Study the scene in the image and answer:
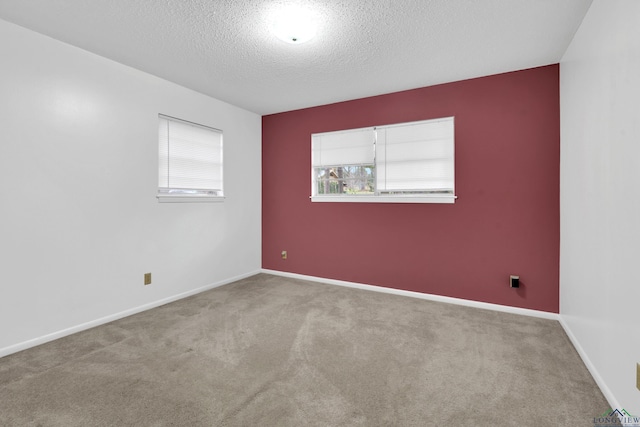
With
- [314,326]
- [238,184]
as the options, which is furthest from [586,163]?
[238,184]

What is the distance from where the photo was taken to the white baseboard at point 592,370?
1696mm

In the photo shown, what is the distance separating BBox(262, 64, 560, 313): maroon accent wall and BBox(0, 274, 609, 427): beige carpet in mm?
544

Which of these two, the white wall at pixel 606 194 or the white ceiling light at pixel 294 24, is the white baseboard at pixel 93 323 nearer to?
the white ceiling light at pixel 294 24

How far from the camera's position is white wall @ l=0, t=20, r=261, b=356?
7.69 ft

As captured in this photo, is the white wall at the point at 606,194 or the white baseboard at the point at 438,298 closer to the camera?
the white wall at the point at 606,194

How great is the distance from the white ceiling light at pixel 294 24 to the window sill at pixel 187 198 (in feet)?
7.22

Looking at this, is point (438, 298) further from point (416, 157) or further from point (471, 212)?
point (416, 157)

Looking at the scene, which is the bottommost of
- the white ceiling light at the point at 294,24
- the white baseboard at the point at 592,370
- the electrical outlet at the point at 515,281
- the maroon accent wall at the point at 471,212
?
the white baseboard at the point at 592,370

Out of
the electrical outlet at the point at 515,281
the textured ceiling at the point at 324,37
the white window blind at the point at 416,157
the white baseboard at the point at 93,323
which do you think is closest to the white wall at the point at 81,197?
the white baseboard at the point at 93,323

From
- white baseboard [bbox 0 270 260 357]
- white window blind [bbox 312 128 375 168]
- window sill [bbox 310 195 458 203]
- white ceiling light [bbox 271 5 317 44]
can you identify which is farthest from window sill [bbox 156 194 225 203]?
white ceiling light [bbox 271 5 317 44]

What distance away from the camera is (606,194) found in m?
1.82

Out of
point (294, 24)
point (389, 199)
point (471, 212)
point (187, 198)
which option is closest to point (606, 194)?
point (471, 212)

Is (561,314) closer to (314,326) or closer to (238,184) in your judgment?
(314,326)

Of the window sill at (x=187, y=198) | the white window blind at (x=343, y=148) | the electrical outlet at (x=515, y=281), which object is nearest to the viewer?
the electrical outlet at (x=515, y=281)
